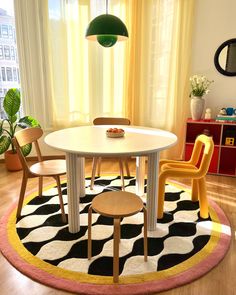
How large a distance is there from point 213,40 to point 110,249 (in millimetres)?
3006

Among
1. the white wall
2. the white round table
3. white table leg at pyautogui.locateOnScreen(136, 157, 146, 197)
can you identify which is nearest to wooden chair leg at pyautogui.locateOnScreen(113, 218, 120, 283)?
the white round table

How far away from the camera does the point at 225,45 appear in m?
3.46

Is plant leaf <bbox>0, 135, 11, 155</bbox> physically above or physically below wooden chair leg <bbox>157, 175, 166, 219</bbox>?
above

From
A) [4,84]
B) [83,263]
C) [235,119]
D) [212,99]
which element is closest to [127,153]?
[83,263]

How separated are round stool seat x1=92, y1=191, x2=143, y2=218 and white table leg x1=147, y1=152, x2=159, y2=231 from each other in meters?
0.31

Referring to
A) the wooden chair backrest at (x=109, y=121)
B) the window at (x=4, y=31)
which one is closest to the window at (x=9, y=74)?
the window at (x=4, y=31)

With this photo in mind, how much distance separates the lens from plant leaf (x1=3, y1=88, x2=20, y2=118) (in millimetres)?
3270

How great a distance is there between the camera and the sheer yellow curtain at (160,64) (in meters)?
3.46

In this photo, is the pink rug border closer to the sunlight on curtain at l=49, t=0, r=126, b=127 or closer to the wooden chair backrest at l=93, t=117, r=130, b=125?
the wooden chair backrest at l=93, t=117, r=130, b=125

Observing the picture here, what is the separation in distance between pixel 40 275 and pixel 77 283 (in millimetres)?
247

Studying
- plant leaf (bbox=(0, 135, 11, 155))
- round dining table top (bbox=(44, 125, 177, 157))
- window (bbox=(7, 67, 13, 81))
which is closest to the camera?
round dining table top (bbox=(44, 125, 177, 157))

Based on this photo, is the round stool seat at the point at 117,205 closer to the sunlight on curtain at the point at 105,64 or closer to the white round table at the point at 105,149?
the white round table at the point at 105,149

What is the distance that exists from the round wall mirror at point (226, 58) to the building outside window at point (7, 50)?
2.79m

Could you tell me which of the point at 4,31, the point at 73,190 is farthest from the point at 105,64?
the point at 73,190
